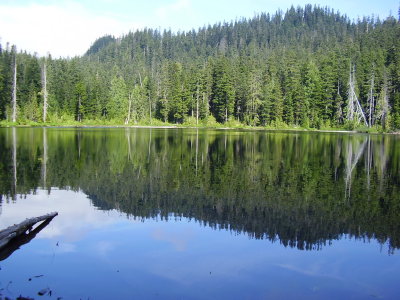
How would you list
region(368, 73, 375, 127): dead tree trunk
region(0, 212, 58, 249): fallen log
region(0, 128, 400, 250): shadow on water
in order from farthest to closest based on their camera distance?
region(368, 73, 375, 127): dead tree trunk, region(0, 128, 400, 250): shadow on water, region(0, 212, 58, 249): fallen log

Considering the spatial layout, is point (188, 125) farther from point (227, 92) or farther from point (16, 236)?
point (16, 236)

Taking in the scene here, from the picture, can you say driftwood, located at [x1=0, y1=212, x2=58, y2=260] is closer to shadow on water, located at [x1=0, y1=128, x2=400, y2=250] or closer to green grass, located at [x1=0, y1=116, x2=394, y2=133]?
shadow on water, located at [x1=0, y1=128, x2=400, y2=250]

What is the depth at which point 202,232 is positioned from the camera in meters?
15.2

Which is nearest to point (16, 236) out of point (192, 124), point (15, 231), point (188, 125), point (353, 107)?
point (15, 231)

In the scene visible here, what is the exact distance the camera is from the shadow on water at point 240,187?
16.3m

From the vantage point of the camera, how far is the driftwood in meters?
11.6

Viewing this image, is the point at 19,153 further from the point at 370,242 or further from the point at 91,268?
A: the point at 370,242

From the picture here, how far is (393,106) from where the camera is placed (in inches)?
3617

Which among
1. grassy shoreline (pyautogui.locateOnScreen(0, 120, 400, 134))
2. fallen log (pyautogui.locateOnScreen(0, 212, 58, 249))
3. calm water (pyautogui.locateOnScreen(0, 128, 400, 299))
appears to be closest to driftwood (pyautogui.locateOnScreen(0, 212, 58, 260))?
fallen log (pyautogui.locateOnScreen(0, 212, 58, 249))

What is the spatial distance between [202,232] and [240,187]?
27.6 feet

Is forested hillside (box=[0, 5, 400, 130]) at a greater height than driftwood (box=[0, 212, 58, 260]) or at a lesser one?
greater

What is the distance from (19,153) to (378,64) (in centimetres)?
9705

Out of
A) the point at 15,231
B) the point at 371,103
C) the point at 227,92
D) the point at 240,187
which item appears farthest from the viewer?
the point at 227,92

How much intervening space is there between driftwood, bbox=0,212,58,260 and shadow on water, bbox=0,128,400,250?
461 cm
